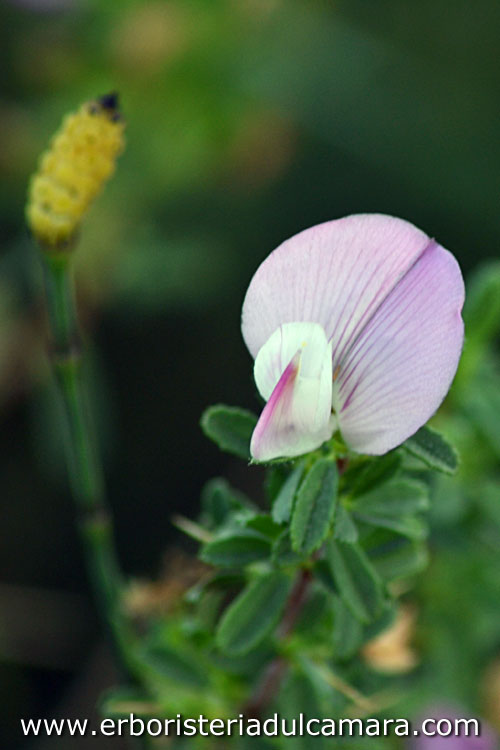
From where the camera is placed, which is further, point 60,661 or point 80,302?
point 80,302

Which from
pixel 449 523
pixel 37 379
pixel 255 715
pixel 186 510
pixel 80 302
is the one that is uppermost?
pixel 80 302

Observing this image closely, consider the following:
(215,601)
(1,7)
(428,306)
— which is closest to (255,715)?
(215,601)

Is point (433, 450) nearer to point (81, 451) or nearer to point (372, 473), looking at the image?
point (372, 473)

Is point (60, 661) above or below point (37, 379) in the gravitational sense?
below

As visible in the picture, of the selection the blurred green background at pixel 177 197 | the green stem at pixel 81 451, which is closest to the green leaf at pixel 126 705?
the green stem at pixel 81 451

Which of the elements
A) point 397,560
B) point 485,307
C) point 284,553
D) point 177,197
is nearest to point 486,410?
point 485,307

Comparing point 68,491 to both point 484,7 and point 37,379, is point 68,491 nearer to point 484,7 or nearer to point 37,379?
point 37,379
